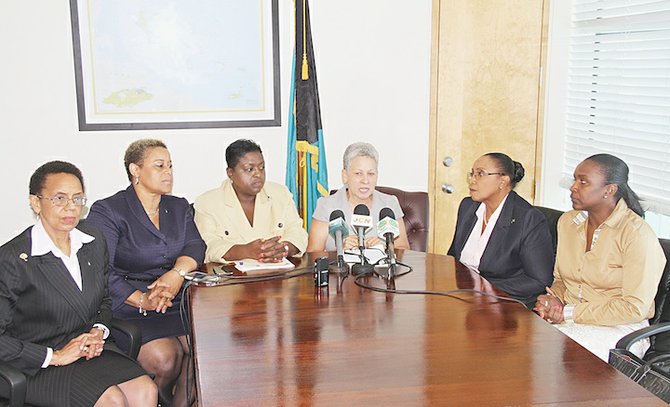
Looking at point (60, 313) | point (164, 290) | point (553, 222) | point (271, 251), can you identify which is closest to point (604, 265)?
point (553, 222)

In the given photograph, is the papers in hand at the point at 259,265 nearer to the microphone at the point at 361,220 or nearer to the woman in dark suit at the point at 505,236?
the microphone at the point at 361,220

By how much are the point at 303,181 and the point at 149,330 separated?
164cm

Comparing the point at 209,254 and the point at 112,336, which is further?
the point at 209,254

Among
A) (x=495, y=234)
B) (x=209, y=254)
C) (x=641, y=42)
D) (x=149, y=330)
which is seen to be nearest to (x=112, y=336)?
(x=149, y=330)

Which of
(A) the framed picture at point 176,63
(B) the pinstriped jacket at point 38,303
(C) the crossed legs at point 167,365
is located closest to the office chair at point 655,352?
(C) the crossed legs at point 167,365

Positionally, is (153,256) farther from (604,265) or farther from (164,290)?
(604,265)

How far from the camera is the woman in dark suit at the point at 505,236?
325 centimetres

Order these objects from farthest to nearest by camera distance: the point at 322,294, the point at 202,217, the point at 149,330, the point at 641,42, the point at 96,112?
the point at 96,112 < the point at 641,42 < the point at 202,217 < the point at 149,330 < the point at 322,294

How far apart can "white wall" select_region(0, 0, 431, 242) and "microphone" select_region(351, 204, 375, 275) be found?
1628mm

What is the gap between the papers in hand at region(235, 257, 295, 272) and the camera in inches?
124

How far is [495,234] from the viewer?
3.33 metres

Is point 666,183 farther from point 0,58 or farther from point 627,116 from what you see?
point 0,58

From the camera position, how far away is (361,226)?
9.67ft

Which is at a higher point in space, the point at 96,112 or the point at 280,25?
the point at 280,25
